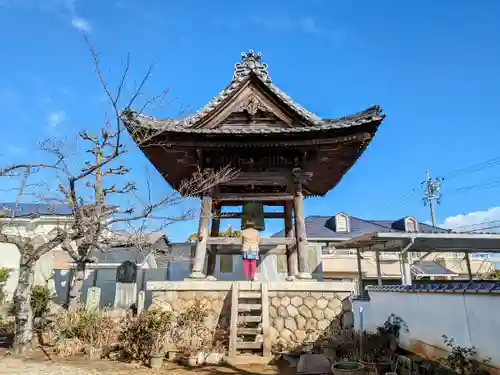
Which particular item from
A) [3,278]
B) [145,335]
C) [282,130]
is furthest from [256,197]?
[3,278]

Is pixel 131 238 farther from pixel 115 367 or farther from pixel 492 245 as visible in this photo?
pixel 492 245

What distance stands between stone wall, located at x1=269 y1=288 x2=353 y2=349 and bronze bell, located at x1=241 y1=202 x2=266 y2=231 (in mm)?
2200

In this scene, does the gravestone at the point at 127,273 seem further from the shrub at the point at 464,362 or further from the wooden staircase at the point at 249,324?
the shrub at the point at 464,362

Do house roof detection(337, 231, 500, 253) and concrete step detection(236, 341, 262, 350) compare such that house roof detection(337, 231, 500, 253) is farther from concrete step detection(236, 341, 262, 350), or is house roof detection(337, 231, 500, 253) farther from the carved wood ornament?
concrete step detection(236, 341, 262, 350)

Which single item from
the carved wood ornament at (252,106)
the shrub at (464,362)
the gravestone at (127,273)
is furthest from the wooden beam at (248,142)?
the gravestone at (127,273)

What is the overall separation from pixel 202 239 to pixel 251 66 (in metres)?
5.52

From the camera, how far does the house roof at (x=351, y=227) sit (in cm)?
2548

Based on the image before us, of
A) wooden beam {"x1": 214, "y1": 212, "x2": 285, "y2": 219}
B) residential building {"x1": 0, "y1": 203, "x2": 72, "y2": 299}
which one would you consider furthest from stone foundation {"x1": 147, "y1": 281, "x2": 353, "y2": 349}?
residential building {"x1": 0, "y1": 203, "x2": 72, "y2": 299}

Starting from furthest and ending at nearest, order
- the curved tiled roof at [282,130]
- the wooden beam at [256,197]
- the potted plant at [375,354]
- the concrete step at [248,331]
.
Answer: the wooden beam at [256,197]
the curved tiled roof at [282,130]
the concrete step at [248,331]
the potted plant at [375,354]

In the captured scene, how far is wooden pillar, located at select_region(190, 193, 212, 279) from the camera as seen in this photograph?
918 cm

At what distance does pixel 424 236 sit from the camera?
496 inches

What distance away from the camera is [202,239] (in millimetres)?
9336

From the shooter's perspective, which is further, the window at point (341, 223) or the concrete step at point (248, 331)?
the window at point (341, 223)

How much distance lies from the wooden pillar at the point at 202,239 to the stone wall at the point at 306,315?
1996mm
